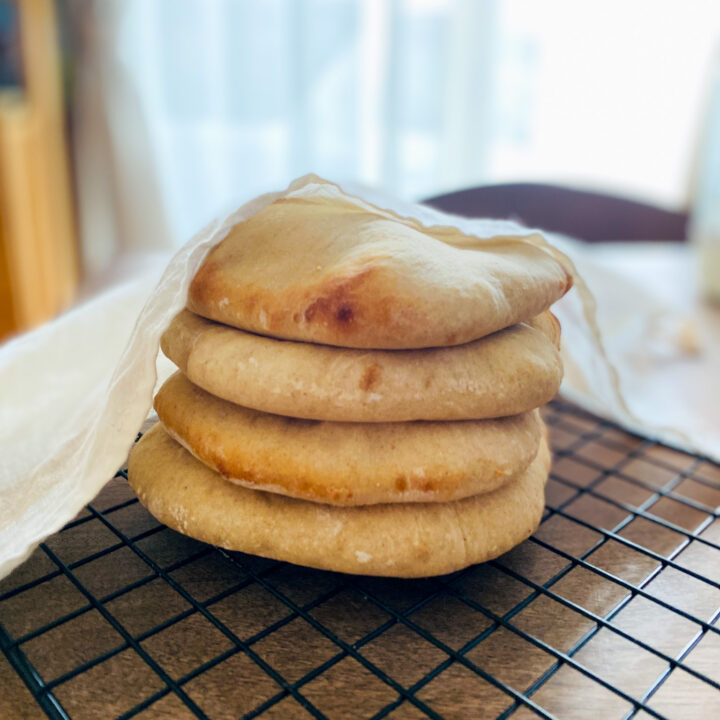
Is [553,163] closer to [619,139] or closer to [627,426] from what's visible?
[619,139]

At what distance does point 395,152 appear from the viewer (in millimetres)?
2580

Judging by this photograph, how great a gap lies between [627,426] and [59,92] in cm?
208

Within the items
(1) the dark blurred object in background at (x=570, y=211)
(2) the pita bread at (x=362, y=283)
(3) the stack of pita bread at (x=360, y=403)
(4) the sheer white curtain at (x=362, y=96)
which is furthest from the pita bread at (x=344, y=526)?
(4) the sheer white curtain at (x=362, y=96)

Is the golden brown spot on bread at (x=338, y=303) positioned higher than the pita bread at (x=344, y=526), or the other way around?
the golden brown spot on bread at (x=338, y=303)

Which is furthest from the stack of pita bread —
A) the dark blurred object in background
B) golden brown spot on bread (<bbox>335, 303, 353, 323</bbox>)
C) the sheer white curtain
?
the sheer white curtain

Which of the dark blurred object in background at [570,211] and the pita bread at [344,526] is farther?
the dark blurred object in background at [570,211]

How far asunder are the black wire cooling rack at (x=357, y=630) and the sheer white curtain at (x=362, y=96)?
186cm

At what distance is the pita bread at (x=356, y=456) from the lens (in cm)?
47

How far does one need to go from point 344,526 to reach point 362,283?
0.17m

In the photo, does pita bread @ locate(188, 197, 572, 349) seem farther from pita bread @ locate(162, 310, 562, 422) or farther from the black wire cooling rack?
the black wire cooling rack

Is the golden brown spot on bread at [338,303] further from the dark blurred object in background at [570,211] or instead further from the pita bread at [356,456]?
the dark blurred object in background at [570,211]

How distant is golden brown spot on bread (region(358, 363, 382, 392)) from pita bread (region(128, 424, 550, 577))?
0.32ft

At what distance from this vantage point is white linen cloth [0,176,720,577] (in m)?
0.52

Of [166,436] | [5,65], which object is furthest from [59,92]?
[166,436]
